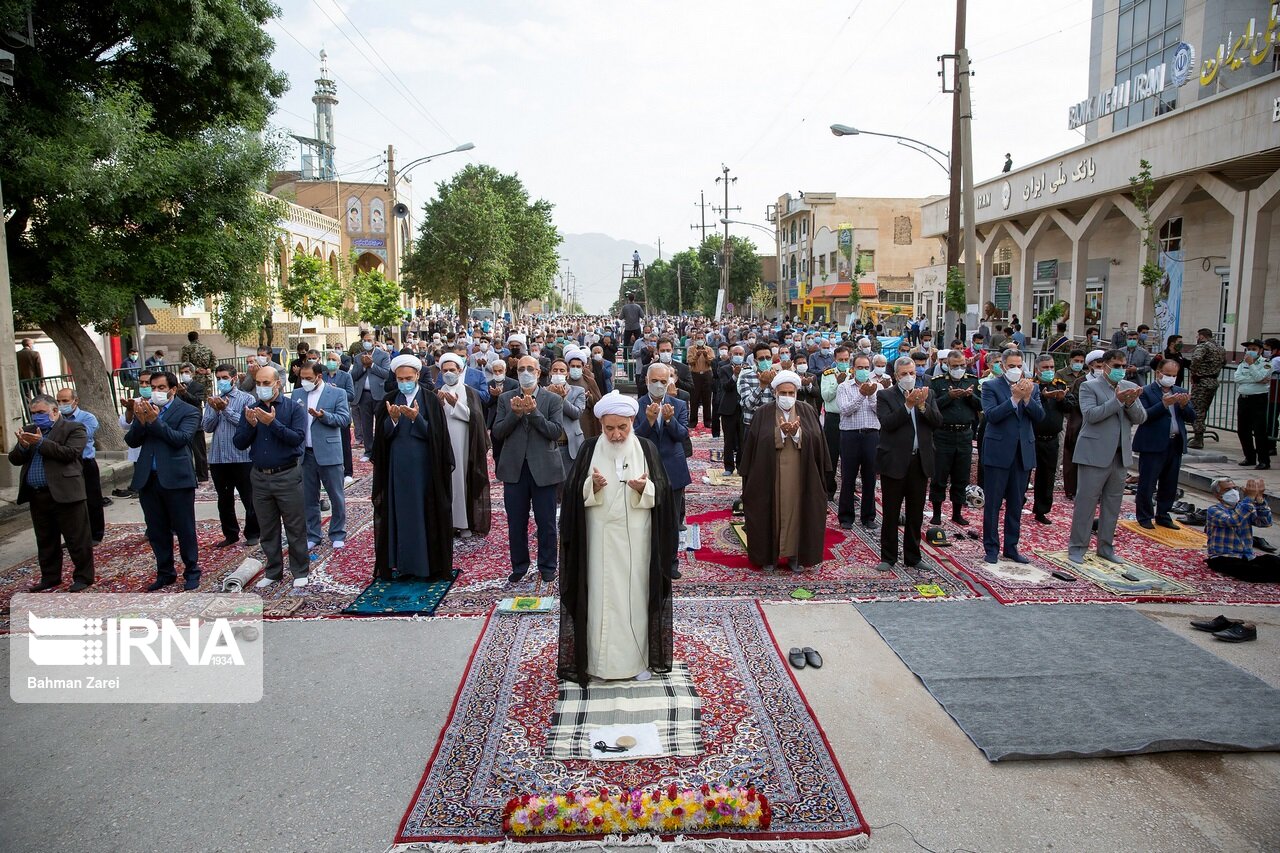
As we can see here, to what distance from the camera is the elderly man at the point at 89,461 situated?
740 centimetres

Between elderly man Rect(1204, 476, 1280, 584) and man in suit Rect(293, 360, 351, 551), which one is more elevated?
man in suit Rect(293, 360, 351, 551)

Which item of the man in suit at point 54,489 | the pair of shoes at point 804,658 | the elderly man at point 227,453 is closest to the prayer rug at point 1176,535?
the pair of shoes at point 804,658

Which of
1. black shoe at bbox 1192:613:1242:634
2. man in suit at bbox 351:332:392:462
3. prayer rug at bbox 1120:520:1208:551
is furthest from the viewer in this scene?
man in suit at bbox 351:332:392:462

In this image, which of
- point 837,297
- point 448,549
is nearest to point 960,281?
point 448,549

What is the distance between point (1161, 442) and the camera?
863 cm

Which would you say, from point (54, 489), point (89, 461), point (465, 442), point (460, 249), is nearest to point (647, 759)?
point (465, 442)

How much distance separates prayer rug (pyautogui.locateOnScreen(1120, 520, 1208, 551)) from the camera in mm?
8312

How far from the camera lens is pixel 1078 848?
12.2 ft

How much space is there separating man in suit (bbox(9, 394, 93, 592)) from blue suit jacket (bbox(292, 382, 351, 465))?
6.18 feet

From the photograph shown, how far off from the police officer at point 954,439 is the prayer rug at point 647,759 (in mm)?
Answer: 4235

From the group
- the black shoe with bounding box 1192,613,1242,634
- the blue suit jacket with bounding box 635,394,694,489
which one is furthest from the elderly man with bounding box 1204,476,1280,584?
the blue suit jacket with bounding box 635,394,694,489

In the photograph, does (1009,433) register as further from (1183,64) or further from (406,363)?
(1183,64)

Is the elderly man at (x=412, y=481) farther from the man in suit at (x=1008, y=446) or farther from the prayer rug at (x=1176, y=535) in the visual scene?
the prayer rug at (x=1176, y=535)

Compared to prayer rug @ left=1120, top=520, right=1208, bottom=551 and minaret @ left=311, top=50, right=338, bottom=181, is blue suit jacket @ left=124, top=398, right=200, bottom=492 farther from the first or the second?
minaret @ left=311, top=50, right=338, bottom=181
